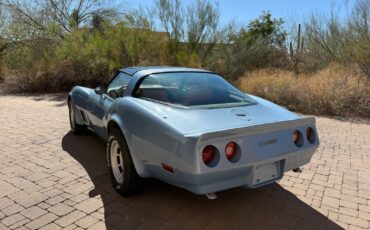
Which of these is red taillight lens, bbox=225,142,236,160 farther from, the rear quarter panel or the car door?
the car door

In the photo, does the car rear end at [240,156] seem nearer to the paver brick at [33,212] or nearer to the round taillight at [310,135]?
the round taillight at [310,135]

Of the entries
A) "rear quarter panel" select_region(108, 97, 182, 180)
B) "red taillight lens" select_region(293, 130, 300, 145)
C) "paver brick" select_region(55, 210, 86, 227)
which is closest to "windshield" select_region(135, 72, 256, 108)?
"rear quarter panel" select_region(108, 97, 182, 180)

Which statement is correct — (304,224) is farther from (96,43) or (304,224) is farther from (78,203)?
(96,43)

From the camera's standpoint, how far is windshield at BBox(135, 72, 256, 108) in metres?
3.19

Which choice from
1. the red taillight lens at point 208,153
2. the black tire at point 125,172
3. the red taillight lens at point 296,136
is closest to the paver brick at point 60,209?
the black tire at point 125,172

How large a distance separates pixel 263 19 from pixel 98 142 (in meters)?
21.9

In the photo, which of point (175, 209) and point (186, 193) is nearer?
point (175, 209)

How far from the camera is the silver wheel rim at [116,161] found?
3.33m

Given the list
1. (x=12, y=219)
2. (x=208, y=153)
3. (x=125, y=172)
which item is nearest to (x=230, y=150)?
(x=208, y=153)

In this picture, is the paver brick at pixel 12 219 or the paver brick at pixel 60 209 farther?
the paver brick at pixel 60 209

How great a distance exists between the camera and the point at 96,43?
11.3 metres

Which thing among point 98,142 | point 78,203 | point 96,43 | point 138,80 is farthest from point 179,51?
point 78,203

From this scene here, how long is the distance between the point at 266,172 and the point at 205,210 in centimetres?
72

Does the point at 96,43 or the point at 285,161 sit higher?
the point at 96,43
